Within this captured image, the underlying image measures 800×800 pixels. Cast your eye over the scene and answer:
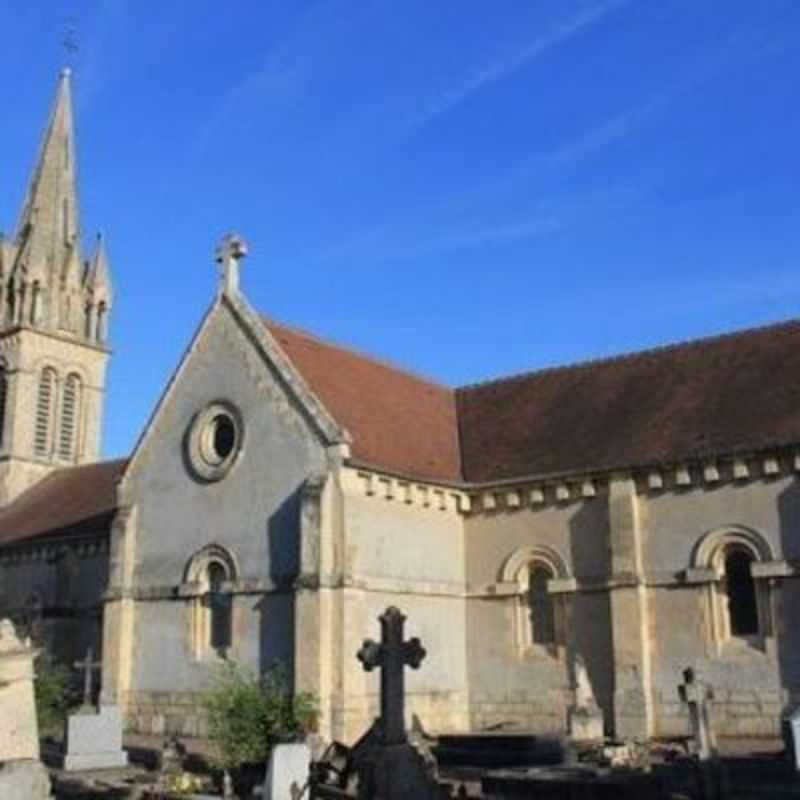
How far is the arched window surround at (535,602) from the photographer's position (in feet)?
79.9

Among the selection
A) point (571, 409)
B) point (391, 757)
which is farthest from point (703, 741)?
point (571, 409)

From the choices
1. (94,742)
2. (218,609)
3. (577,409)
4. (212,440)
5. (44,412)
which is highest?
(44,412)

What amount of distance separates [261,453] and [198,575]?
337cm

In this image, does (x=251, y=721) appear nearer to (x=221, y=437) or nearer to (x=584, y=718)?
(x=584, y=718)

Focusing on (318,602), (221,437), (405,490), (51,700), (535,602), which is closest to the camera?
(318,602)

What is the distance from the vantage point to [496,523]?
84.7 ft

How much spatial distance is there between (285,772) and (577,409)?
15.2 metres

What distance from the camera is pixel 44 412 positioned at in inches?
1720

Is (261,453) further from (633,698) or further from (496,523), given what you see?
(633,698)

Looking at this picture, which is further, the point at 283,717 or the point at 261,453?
the point at 261,453

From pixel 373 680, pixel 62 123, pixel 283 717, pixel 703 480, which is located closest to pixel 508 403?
pixel 703 480

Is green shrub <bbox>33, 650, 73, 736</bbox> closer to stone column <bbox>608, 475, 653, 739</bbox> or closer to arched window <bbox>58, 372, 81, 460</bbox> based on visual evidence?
stone column <bbox>608, 475, 653, 739</bbox>

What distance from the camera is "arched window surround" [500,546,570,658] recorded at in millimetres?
24359

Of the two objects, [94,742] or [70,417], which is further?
[70,417]
